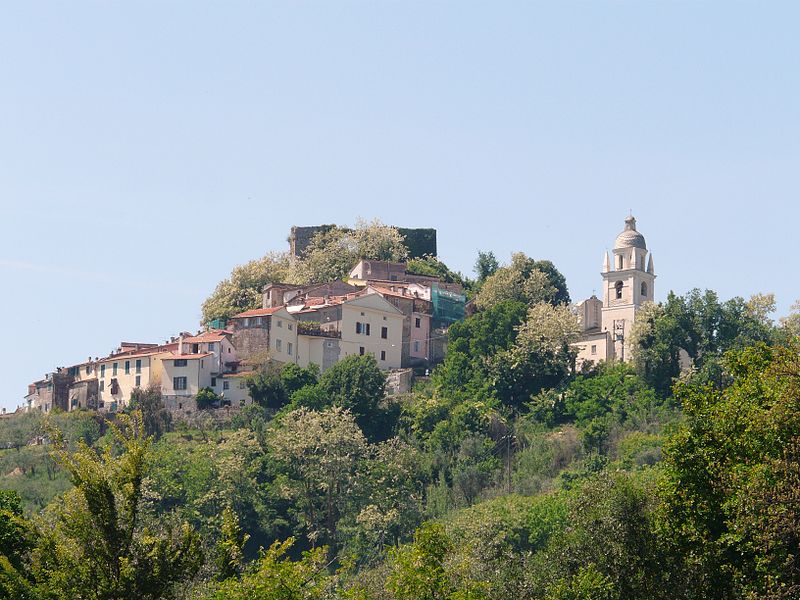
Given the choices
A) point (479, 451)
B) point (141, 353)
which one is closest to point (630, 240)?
point (479, 451)

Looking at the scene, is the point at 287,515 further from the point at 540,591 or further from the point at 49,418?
the point at 540,591

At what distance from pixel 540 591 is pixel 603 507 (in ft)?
9.24

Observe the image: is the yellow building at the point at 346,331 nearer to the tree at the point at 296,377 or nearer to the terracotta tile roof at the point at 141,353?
the tree at the point at 296,377

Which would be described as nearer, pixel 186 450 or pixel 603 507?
pixel 603 507

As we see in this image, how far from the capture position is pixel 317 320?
96.7m

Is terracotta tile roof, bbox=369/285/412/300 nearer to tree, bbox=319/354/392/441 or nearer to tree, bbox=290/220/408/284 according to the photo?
tree, bbox=290/220/408/284

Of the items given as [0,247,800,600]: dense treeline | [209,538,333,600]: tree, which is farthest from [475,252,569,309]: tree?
[209,538,333,600]: tree

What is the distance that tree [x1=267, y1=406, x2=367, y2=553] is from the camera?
81375mm

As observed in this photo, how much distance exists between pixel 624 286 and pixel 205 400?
886 inches

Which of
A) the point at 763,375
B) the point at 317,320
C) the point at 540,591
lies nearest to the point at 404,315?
the point at 317,320

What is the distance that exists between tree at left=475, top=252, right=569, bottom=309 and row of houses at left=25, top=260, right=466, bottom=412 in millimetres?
2151

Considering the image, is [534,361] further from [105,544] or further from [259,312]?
[105,544]

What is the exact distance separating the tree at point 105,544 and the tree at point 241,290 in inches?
2636

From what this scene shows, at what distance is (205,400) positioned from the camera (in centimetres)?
9244
